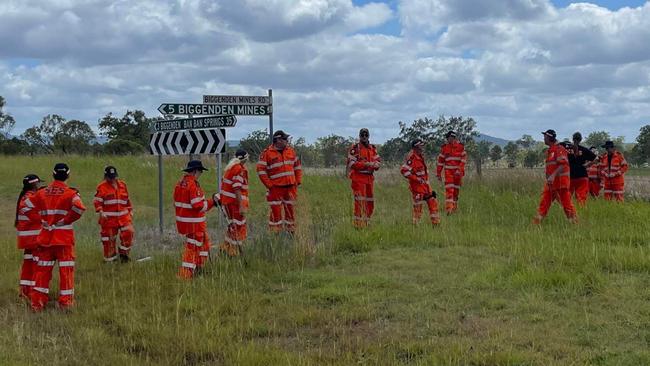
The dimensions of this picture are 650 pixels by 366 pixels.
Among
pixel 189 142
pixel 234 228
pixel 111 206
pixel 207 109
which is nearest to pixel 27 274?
pixel 111 206

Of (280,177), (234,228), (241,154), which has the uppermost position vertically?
(241,154)

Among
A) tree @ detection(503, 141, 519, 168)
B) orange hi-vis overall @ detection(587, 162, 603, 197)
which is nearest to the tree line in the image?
tree @ detection(503, 141, 519, 168)

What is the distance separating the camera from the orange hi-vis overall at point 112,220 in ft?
34.8

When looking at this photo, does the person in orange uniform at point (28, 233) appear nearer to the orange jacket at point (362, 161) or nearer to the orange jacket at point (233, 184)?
the orange jacket at point (233, 184)

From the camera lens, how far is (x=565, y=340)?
5.66m

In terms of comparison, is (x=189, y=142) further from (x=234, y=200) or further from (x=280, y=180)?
(x=234, y=200)

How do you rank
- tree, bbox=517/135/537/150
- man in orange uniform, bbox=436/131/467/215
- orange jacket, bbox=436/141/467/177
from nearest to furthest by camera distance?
man in orange uniform, bbox=436/131/467/215, orange jacket, bbox=436/141/467/177, tree, bbox=517/135/537/150

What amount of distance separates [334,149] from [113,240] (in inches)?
1246

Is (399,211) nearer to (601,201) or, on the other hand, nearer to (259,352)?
(601,201)

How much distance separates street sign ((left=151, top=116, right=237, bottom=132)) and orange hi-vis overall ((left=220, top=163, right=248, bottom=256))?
1.78 meters

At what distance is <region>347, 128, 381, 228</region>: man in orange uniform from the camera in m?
12.5

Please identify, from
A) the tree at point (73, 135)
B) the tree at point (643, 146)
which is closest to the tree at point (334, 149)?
the tree at point (73, 135)

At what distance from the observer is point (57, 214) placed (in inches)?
302

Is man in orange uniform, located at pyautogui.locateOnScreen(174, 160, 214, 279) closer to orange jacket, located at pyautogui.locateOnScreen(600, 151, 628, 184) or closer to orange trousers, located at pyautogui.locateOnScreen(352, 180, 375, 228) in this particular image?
orange trousers, located at pyautogui.locateOnScreen(352, 180, 375, 228)
